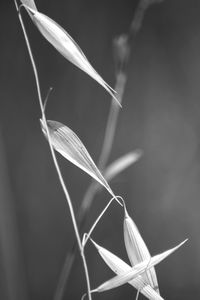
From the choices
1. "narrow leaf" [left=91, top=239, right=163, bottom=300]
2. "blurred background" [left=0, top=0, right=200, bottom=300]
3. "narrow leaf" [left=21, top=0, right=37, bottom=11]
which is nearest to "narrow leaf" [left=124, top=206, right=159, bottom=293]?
"narrow leaf" [left=91, top=239, right=163, bottom=300]

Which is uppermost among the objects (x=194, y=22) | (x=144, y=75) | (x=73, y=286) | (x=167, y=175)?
(x=194, y=22)

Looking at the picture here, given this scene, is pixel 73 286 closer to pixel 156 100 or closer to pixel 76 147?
pixel 156 100

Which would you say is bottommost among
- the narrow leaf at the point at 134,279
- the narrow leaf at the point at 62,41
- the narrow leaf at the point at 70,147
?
the narrow leaf at the point at 134,279

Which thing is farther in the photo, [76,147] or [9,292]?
[9,292]

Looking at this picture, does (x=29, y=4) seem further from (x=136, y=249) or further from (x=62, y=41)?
(x=136, y=249)

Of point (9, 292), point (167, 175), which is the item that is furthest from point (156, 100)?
point (9, 292)

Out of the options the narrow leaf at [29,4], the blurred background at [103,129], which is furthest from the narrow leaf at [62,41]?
the blurred background at [103,129]

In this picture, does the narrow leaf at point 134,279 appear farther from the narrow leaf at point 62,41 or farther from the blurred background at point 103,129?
the blurred background at point 103,129
